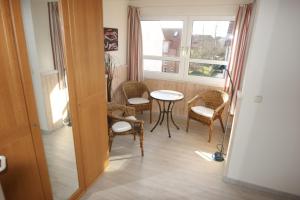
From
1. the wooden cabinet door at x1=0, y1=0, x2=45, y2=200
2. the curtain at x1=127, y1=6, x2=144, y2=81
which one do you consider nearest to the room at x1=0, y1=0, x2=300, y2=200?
the wooden cabinet door at x1=0, y1=0, x2=45, y2=200

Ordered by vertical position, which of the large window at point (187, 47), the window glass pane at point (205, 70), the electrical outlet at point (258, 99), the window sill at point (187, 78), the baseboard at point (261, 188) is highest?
the large window at point (187, 47)

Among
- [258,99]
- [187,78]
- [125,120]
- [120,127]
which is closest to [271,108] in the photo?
[258,99]

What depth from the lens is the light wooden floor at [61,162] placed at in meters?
1.73

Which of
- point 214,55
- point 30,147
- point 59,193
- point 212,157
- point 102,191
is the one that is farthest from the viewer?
point 214,55

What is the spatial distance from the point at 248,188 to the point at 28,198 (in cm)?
228

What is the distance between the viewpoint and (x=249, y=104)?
2027 millimetres

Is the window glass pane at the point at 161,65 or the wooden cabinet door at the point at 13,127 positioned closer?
the wooden cabinet door at the point at 13,127

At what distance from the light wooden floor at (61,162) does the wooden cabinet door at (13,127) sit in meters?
0.22

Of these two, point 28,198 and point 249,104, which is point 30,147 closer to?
point 28,198

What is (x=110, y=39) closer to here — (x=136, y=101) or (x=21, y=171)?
(x=136, y=101)

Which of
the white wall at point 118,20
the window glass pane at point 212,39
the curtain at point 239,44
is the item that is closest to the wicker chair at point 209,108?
the curtain at point 239,44

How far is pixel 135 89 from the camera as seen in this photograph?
12.9ft

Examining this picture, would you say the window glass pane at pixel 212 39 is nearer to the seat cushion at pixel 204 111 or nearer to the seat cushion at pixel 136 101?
the seat cushion at pixel 204 111

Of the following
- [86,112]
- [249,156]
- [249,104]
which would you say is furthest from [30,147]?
[249,156]
